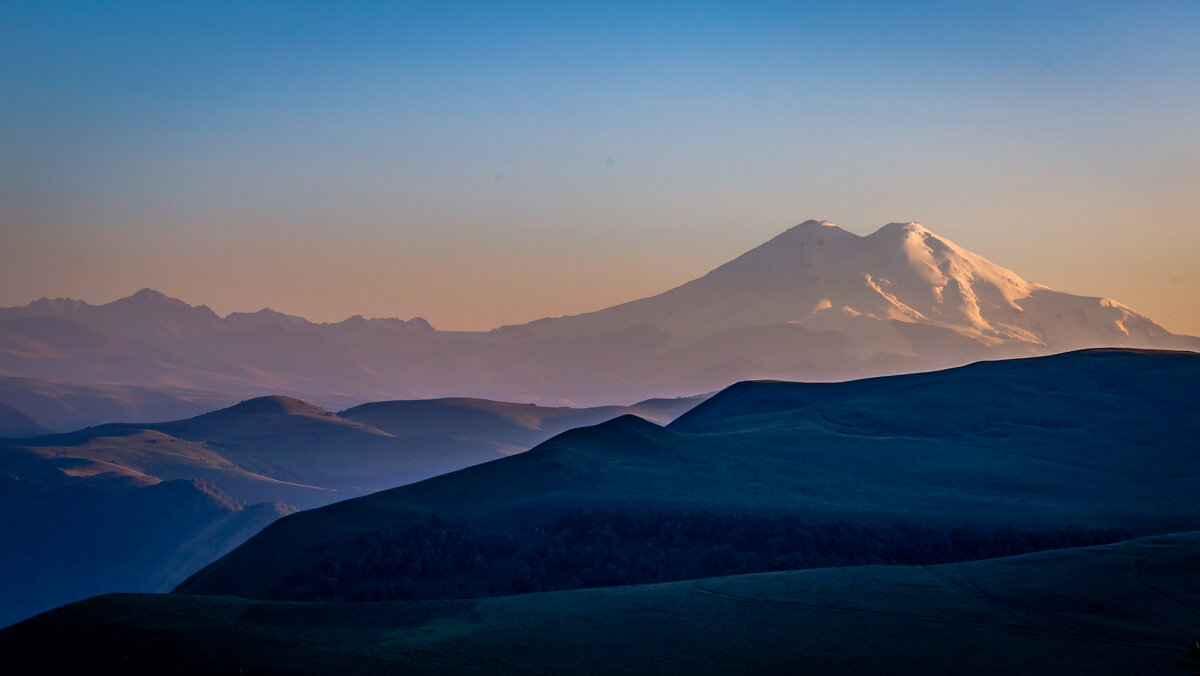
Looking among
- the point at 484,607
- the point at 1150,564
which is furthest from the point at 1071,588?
the point at 484,607

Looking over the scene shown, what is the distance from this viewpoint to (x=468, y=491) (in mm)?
66875

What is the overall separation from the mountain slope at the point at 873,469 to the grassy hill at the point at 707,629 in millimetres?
16314

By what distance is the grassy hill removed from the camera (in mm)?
31094

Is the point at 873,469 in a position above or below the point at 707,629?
above

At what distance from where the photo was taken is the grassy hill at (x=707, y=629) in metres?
31.1

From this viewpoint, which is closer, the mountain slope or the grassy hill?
the grassy hill

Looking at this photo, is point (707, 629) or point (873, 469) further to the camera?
point (873, 469)

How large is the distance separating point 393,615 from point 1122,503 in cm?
4612

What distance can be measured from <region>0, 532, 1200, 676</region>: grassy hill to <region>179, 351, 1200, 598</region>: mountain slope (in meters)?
16.3

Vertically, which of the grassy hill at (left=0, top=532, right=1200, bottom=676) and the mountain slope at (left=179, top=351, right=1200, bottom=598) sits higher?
the mountain slope at (left=179, top=351, right=1200, bottom=598)

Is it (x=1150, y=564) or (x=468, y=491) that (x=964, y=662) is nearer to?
(x=1150, y=564)

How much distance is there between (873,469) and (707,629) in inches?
1689

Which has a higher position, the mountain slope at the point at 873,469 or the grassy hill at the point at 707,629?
the mountain slope at the point at 873,469

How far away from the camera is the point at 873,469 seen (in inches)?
2955
